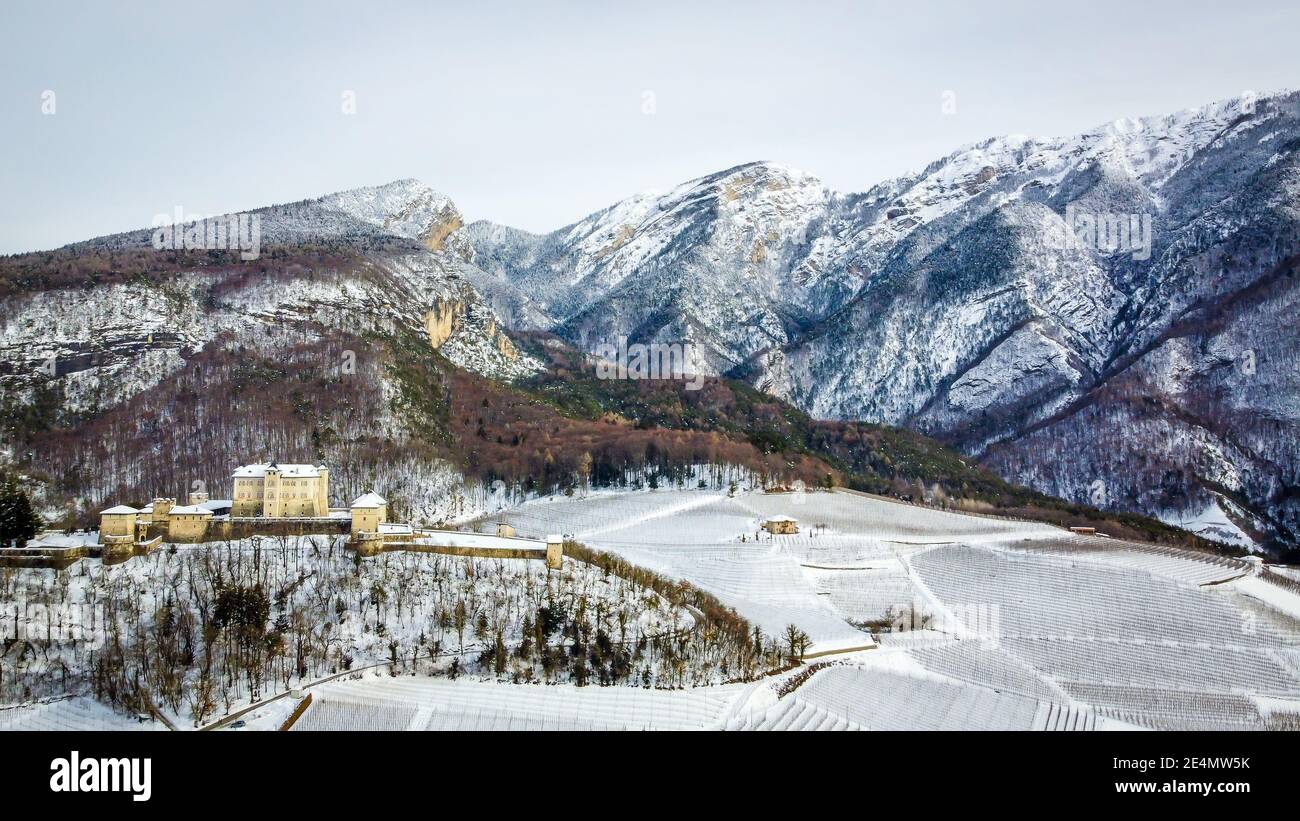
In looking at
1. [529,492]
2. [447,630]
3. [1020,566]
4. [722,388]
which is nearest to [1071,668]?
[1020,566]

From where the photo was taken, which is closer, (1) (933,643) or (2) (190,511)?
(2) (190,511)

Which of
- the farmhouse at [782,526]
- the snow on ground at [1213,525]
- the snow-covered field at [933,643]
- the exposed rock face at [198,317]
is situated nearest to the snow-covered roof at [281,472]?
the snow-covered field at [933,643]

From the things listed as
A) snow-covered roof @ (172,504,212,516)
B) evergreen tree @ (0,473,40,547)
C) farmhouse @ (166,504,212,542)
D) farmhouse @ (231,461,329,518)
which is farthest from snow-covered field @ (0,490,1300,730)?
farmhouse @ (231,461,329,518)

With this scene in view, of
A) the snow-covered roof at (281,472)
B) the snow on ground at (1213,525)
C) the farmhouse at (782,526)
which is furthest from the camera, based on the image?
the snow on ground at (1213,525)

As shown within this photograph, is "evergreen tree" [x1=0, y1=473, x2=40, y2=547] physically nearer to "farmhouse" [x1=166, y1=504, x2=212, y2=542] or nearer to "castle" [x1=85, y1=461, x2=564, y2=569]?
"castle" [x1=85, y1=461, x2=564, y2=569]

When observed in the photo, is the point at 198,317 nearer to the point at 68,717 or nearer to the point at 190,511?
the point at 190,511

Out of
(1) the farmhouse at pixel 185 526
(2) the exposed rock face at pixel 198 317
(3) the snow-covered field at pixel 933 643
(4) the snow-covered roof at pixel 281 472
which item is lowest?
(3) the snow-covered field at pixel 933 643

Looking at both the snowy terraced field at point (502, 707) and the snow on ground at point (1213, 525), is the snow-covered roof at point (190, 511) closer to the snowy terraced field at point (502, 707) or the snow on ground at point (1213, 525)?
the snowy terraced field at point (502, 707)

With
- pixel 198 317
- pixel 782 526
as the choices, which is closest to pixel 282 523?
pixel 782 526

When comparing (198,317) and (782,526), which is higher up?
(198,317)

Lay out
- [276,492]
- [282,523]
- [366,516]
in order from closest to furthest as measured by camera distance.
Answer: [366,516] → [282,523] → [276,492]
